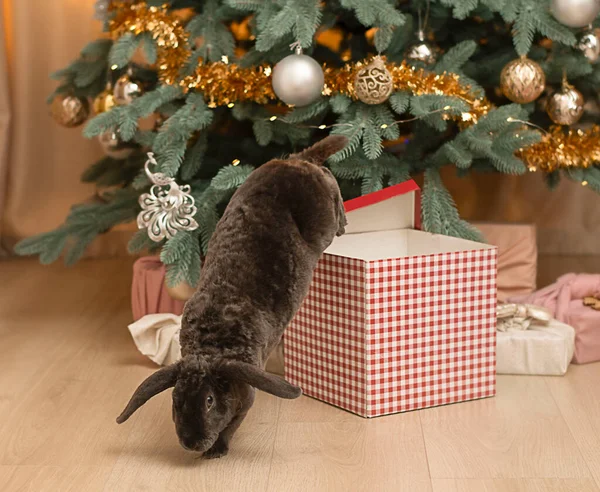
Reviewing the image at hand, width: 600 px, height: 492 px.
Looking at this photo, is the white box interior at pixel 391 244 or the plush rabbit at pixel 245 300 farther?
the white box interior at pixel 391 244

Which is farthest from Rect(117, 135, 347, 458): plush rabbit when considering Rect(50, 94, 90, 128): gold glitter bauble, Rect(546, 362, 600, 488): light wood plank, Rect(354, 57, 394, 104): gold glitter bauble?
Rect(50, 94, 90, 128): gold glitter bauble

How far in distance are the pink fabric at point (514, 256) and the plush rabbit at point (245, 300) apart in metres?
0.80

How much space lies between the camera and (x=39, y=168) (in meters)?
2.76

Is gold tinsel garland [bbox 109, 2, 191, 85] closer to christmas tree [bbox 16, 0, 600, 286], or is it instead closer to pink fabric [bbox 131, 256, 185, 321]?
christmas tree [bbox 16, 0, 600, 286]

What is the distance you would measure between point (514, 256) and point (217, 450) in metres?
1.00

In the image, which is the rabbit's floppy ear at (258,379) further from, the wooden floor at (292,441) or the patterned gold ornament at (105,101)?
the patterned gold ornament at (105,101)

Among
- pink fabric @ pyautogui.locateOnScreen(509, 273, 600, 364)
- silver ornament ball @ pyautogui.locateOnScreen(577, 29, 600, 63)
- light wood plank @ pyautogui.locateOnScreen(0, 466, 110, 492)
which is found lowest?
pink fabric @ pyautogui.locateOnScreen(509, 273, 600, 364)

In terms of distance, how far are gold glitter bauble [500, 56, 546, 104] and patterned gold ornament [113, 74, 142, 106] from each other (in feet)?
2.61

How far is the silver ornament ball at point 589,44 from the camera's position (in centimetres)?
185

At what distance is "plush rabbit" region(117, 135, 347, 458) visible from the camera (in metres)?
1.23

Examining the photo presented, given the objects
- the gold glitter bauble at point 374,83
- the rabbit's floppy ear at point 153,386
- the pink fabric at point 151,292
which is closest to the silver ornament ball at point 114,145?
A: the pink fabric at point 151,292

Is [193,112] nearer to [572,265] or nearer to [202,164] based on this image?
[202,164]

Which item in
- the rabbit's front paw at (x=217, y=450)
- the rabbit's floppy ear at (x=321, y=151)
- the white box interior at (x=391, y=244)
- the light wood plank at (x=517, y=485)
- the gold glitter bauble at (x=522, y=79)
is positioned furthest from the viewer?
the gold glitter bauble at (x=522, y=79)

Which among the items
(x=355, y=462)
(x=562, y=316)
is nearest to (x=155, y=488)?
(x=355, y=462)
